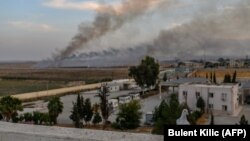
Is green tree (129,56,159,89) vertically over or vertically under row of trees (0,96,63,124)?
over

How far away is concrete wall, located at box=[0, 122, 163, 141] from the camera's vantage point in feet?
11.9

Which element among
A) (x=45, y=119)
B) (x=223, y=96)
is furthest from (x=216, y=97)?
(x=45, y=119)

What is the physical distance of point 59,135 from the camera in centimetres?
373

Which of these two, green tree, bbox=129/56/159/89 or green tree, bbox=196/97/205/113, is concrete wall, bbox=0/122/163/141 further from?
green tree, bbox=129/56/159/89

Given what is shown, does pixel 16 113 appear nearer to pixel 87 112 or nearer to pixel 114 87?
pixel 87 112

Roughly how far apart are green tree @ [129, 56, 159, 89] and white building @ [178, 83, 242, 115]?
923cm

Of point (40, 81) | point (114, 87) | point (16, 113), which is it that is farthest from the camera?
point (40, 81)

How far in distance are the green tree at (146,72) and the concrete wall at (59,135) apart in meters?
27.9

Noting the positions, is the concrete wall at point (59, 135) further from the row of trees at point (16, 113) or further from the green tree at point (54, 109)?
the green tree at point (54, 109)

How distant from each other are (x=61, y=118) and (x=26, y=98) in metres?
11.2

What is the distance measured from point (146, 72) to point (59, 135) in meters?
28.4

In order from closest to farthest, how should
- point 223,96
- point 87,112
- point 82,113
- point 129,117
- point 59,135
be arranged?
point 59,135, point 129,117, point 82,113, point 87,112, point 223,96

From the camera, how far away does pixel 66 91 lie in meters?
35.8

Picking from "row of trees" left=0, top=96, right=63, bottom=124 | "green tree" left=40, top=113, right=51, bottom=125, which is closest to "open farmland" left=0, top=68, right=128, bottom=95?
"row of trees" left=0, top=96, right=63, bottom=124
